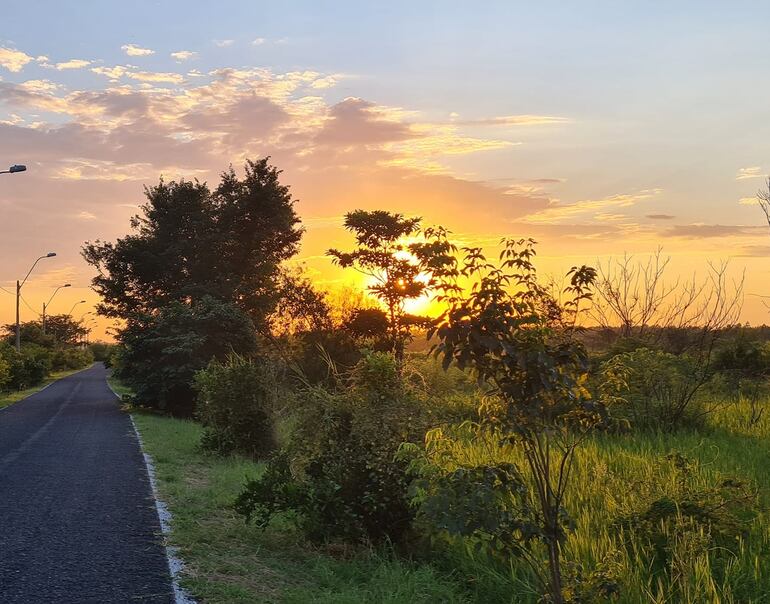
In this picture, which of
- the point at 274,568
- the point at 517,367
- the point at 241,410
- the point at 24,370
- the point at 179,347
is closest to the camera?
the point at 517,367

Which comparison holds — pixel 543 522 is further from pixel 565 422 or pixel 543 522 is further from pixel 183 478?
pixel 183 478

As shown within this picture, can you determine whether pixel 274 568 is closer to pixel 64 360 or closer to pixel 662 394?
pixel 662 394

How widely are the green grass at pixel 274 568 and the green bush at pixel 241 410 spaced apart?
4.45 m

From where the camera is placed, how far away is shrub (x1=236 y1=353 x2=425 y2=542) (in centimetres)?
659

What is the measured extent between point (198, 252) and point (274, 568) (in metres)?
27.4

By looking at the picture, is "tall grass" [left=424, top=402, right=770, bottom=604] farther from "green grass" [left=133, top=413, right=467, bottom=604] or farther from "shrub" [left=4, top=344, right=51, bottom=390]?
"shrub" [left=4, top=344, right=51, bottom=390]

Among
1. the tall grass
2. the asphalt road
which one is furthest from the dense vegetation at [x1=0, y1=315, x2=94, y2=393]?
the tall grass

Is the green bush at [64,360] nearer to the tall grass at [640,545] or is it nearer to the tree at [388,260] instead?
the tree at [388,260]

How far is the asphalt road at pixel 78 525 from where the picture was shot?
222 inches

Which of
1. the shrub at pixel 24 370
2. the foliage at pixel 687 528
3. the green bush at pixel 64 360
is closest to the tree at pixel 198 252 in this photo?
the shrub at pixel 24 370

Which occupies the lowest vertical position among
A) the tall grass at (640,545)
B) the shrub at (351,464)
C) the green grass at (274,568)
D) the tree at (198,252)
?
the green grass at (274,568)

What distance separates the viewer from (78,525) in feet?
25.6

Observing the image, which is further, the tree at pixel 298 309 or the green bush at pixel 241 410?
the tree at pixel 298 309

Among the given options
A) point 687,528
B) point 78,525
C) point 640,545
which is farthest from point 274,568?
point 687,528
